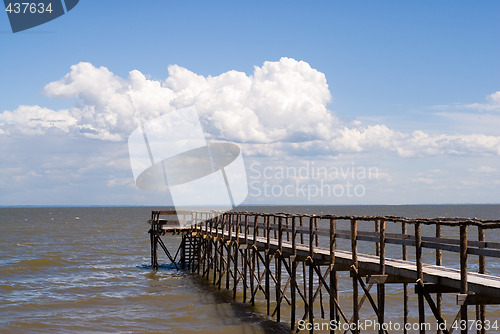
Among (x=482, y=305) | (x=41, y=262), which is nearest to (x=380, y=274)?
(x=482, y=305)

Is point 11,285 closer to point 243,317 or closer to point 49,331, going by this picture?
point 49,331

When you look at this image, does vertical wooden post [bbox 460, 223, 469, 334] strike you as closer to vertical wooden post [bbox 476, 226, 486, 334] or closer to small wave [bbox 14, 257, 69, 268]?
vertical wooden post [bbox 476, 226, 486, 334]

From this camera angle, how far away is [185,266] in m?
30.2

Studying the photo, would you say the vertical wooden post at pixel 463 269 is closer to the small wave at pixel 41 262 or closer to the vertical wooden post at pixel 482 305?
the vertical wooden post at pixel 482 305

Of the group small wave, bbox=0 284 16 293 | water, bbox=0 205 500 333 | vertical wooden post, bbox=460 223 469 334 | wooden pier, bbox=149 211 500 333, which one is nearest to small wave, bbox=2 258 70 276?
water, bbox=0 205 500 333

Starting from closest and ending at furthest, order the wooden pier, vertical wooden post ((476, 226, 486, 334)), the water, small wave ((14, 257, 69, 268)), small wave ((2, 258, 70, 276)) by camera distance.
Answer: the wooden pier
vertical wooden post ((476, 226, 486, 334))
the water
small wave ((2, 258, 70, 276))
small wave ((14, 257, 69, 268))

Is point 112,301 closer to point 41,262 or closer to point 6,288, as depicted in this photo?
point 6,288

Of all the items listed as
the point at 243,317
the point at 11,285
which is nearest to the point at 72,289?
the point at 11,285

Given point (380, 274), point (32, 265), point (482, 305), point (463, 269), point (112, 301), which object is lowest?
point (32, 265)

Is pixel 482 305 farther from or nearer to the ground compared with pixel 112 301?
farther from the ground

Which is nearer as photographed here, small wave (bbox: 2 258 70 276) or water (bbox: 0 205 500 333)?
water (bbox: 0 205 500 333)

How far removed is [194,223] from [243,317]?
11785 mm

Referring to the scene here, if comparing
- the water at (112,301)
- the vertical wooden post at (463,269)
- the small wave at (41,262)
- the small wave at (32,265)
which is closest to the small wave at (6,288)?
the water at (112,301)

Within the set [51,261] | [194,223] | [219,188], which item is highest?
[219,188]
